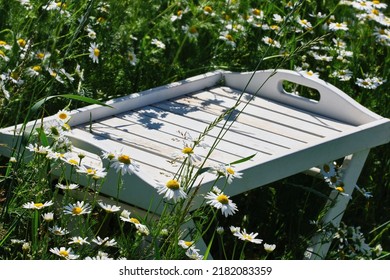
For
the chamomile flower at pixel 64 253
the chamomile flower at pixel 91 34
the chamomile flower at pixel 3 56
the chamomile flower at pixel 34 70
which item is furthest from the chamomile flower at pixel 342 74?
the chamomile flower at pixel 64 253

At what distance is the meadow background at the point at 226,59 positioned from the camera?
3.54 m

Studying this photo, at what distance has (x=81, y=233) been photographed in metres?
2.62

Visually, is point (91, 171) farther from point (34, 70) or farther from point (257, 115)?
point (257, 115)

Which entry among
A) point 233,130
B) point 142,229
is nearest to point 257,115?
point 233,130

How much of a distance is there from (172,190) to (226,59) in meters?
1.87

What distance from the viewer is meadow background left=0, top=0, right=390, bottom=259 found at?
3545 millimetres

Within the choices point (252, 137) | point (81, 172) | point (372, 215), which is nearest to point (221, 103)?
point (252, 137)

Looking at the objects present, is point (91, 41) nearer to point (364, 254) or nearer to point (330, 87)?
point (330, 87)

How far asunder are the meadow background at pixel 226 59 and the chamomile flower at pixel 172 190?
1.55ft

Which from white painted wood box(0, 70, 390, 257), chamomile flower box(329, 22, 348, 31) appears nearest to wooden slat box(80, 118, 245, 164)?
white painted wood box(0, 70, 390, 257)

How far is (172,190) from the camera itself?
103 inches

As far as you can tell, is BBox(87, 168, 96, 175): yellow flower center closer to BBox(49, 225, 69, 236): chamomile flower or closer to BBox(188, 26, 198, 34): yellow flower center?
BBox(49, 225, 69, 236): chamomile flower

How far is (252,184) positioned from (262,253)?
2.28 feet
